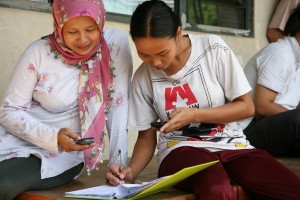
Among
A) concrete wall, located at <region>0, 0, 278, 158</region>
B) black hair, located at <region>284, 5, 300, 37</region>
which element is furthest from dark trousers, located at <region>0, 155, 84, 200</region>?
black hair, located at <region>284, 5, 300, 37</region>

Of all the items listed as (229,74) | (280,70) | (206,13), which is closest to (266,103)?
(280,70)

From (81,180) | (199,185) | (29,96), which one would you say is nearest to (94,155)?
(81,180)

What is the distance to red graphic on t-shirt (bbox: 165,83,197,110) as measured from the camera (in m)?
2.33

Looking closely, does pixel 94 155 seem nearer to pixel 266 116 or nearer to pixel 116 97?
pixel 116 97

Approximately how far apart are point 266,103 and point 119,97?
1.17m

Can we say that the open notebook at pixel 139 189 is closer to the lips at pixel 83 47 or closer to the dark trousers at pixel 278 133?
the lips at pixel 83 47

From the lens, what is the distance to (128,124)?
97.3 inches

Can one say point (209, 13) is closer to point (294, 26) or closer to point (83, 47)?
point (294, 26)

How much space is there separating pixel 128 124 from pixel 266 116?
120 cm

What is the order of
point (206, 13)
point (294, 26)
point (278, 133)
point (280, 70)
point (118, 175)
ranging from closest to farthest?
point (118, 175) → point (278, 133) → point (280, 70) → point (294, 26) → point (206, 13)

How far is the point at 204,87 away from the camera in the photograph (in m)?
2.32

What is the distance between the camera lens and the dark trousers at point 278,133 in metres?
3.12

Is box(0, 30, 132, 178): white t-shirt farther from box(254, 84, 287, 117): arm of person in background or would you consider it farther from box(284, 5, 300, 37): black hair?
box(284, 5, 300, 37): black hair

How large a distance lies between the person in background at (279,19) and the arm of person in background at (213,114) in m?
2.82
